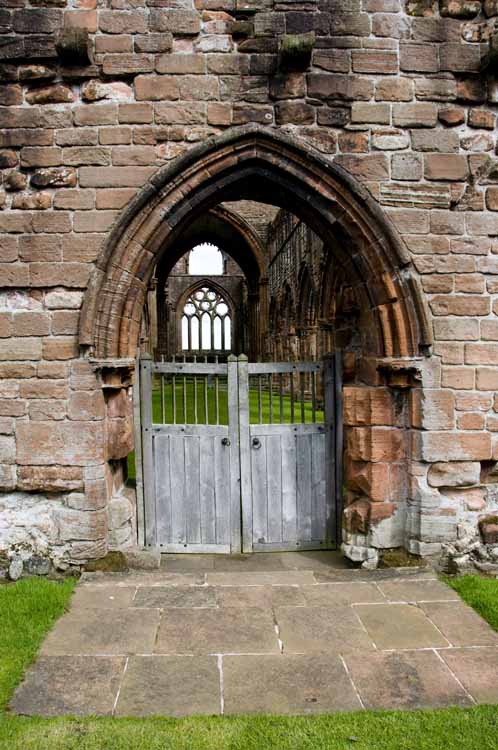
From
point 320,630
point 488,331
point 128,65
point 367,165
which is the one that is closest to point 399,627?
point 320,630

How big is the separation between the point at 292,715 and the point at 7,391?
3023 millimetres

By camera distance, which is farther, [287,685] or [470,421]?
[470,421]

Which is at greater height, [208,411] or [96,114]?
[96,114]

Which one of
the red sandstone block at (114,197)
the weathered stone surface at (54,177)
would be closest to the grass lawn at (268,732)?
the red sandstone block at (114,197)

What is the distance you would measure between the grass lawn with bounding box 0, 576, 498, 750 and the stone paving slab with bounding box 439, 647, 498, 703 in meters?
0.15

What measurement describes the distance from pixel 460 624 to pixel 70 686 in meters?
2.32

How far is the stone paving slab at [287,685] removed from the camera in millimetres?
2803

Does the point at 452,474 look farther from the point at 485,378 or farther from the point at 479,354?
the point at 479,354

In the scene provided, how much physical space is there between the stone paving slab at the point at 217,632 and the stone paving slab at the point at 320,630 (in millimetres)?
91

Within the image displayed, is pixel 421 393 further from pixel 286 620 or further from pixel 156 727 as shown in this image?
pixel 156 727

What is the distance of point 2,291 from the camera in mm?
4430

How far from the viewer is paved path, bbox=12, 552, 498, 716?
2.87 metres

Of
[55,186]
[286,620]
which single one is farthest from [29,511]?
[55,186]

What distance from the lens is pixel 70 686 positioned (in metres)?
2.97
